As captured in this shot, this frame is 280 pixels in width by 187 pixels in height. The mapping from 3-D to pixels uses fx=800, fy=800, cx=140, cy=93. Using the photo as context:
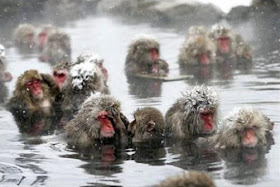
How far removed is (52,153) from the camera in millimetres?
8906

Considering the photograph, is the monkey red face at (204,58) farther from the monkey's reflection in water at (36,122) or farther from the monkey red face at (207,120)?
the monkey red face at (207,120)

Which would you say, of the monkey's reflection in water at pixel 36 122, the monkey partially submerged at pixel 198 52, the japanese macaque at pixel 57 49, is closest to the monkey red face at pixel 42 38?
the japanese macaque at pixel 57 49

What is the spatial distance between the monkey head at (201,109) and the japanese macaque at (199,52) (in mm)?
6483

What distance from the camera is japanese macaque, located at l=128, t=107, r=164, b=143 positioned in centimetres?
934

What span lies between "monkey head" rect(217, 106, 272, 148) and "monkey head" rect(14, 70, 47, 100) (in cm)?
367

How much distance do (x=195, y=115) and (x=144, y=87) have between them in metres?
4.24

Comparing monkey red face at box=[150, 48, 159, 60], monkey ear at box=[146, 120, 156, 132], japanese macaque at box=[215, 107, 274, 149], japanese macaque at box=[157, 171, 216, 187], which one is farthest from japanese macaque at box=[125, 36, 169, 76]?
japanese macaque at box=[157, 171, 216, 187]

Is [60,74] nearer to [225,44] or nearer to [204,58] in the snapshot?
[204,58]

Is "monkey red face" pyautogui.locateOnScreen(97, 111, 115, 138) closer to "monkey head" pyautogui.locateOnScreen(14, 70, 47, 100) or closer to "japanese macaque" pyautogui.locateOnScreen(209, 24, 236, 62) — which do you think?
"monkey head" pyautogui.locateOnScreen(14, 70, 47, 100)

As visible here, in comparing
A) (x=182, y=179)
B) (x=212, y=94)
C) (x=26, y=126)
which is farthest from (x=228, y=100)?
(x=182, y=179)

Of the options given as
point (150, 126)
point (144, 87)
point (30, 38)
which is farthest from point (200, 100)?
point (30, 38)

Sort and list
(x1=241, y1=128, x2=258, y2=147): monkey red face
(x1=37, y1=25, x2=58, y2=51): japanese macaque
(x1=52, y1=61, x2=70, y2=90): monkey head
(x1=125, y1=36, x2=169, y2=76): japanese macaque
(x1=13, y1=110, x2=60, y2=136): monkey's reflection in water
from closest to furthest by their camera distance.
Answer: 1. (x1=241, y1=128, x2=258, y2=147): monkey red face
2. (x1=13, y1=110, x2=60, y2=136): monkey's reflection in water
3. (x1=52, y1=61, x2=70, y2=90): monkey head
4. (x1=125, y1=36, x2=169, y2=76): japanese macaque
5. (x1=37, y1=25, x2=58, y2=51): japanese macaque

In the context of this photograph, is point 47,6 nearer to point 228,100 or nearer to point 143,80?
point 143,80

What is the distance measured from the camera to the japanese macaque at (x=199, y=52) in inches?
627
